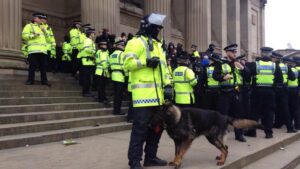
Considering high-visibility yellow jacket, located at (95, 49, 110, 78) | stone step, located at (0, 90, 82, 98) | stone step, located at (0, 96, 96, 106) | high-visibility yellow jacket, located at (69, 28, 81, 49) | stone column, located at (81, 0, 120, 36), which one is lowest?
stone step, located at (0, 96, 96, 106)

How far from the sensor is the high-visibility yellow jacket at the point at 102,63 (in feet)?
36.5

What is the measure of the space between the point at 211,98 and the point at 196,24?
14347 millimetres

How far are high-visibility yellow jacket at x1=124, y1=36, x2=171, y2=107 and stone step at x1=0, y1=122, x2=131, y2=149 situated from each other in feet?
9.47

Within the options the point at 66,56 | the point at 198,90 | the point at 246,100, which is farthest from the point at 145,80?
the point at 66,56

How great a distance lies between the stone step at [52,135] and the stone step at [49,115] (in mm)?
657

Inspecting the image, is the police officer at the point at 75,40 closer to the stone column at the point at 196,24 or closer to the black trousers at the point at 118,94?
the black trousers at the point at 118,94

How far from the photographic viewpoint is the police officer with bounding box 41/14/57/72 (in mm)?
11055

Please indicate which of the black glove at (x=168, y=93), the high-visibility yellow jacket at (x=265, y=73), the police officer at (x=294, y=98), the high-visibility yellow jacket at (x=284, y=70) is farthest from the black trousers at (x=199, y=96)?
the black glove at (x=168, y=93)

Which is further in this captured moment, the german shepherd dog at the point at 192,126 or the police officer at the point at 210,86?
the police officer at the point at 210,86

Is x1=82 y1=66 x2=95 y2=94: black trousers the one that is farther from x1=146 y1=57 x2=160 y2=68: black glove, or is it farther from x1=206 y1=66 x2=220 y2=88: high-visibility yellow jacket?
x1=146 y1=57 x2=160 y2=68: black glove

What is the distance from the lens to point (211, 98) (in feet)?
31.1

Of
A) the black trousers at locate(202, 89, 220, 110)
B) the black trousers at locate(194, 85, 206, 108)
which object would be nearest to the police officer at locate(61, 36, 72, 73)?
the black trousers at locate(194, 85, 206, 108)

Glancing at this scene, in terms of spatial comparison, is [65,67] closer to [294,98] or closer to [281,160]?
[294,98]

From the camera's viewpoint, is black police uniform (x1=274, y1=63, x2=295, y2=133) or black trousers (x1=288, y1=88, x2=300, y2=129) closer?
black police uniform (x1=274, y1=63, x2=295, y2=133)
